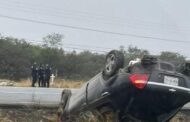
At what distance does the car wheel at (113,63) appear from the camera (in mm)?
8641

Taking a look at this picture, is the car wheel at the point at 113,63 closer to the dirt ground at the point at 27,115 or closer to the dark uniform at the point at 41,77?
the dirt ground at the point at 27,115

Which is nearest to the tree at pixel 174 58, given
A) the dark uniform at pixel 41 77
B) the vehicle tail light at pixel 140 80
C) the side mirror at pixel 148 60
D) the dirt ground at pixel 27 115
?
the side mirror at pixel 148 60

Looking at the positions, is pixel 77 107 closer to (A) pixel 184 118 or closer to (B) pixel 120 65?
(B) pixel 120 65

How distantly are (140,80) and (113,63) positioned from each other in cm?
92

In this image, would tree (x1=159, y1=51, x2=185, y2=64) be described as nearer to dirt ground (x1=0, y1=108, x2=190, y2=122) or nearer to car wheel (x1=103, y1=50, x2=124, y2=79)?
car wheel (x1=103, y1=50, x2=124, y2=79)

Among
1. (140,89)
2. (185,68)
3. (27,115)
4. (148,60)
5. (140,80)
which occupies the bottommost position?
(27,115)

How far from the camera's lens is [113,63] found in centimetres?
871

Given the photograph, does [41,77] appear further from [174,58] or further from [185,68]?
[185,68]

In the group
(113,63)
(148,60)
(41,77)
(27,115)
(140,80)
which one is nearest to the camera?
(140,80)

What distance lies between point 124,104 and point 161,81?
2.27ft

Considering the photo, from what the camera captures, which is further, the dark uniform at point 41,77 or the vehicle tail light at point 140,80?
the dark uniform at point 41,77

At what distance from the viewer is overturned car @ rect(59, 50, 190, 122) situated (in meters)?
7.95

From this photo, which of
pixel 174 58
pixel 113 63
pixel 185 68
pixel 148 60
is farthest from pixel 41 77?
pixel 148 60

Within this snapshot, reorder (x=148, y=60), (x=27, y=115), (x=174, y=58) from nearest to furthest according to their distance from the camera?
(x=148, y=60)
(x=27, y=115)
(x=174, y=58)
